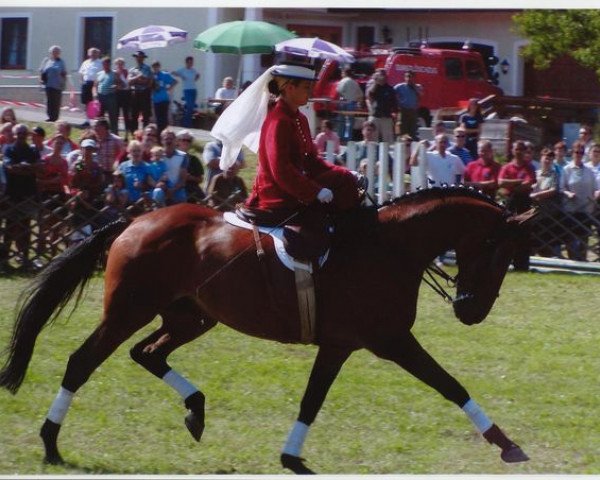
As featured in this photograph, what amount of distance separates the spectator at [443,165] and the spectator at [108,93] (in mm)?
8346

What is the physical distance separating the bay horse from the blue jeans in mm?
18312

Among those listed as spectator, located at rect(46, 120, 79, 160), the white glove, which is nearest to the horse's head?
the white glove

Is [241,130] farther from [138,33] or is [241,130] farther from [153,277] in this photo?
[138,33]

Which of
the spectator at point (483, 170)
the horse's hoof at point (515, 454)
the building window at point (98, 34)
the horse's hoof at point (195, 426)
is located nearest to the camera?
the horse's hoof at point (515, 454)

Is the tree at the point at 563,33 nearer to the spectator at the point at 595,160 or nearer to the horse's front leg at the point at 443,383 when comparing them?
the spectator at the point at 595,160

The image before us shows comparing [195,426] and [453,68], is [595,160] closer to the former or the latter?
[195,426]

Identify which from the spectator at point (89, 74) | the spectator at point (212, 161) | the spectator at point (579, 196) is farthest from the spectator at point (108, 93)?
A: the spectator at point (579, 196)

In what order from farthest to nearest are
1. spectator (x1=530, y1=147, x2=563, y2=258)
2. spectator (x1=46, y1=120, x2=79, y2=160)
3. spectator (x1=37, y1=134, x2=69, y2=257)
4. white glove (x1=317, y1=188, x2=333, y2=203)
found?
1. spectator (x1=46, y1=120, x2=79, y2=160)
2. spectator (x1=530, y1=147, x2=563, y2=258)
3. spectator (x1=37, y1=134, x2=69, y2=257)
4. white glove (x1=317, y1=188, x2=333, y2=203)

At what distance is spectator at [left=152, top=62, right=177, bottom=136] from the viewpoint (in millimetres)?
23250

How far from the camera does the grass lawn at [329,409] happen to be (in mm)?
7578

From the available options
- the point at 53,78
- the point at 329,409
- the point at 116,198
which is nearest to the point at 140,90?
the point at 53,78

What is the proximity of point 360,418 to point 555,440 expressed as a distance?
4.44ft

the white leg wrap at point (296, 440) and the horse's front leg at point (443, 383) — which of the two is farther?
the white leg wrap at point (296, 440)

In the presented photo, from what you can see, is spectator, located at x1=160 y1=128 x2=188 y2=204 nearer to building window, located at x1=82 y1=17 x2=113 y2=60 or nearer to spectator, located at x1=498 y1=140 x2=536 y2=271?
spectator, located at x1=498 y1=140 x2=536 y2=271
